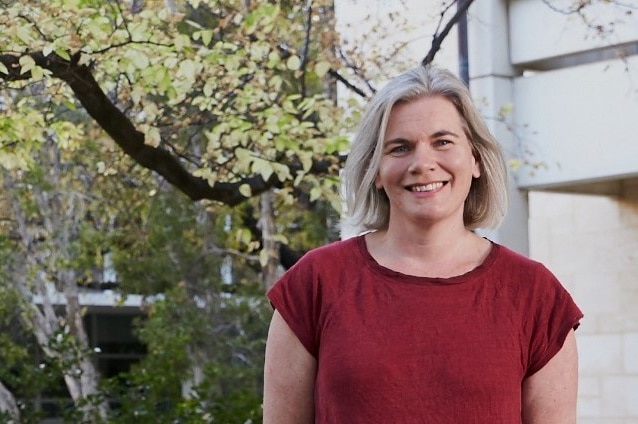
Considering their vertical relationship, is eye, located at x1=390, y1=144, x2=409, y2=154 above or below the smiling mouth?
above

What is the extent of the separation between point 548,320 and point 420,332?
26cm

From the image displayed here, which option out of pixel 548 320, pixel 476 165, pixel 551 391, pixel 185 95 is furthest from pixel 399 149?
pixel 185 95

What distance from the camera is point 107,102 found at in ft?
31.9

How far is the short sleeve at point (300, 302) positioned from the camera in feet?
9.96

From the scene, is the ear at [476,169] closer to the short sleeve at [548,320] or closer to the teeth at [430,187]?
the teeth at [430,187]

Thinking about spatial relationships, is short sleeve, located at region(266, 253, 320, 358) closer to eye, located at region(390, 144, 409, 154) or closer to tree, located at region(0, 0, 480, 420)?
eye, located at region(390, 144, 409, 154)

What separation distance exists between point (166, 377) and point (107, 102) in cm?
290

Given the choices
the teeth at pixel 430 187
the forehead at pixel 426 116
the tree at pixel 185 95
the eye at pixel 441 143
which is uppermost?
the tree at pixel 185 95

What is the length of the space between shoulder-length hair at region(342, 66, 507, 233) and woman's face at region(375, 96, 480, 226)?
19 mm

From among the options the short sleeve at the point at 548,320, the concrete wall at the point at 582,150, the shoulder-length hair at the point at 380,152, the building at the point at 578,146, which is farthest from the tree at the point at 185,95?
the short sleeve at the point at 548,320

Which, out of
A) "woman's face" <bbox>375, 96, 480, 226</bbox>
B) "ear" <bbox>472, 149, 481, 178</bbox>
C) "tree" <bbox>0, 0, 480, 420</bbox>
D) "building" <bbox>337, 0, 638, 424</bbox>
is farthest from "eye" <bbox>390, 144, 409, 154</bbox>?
"building" <bbox>337, 0, 638, 424</bbox>

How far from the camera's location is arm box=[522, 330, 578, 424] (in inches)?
118

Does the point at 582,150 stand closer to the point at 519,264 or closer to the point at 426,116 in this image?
the point at 519,264

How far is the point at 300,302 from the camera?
3.05 metres
